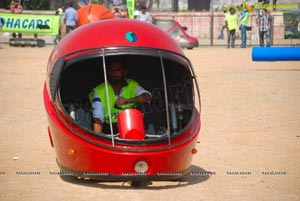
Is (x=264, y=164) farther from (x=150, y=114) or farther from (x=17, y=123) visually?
(x=17, y=123)

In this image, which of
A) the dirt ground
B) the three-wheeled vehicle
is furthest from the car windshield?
the dirt ground

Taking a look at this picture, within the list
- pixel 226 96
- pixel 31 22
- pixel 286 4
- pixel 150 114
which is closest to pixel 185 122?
pixel 150 114

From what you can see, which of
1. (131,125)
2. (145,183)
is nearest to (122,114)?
(131,125)

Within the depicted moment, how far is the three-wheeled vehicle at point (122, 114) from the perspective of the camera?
6805 mm

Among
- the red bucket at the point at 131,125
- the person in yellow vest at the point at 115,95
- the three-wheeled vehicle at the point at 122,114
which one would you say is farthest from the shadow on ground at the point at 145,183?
the person in yellow vest at the point at 115,95

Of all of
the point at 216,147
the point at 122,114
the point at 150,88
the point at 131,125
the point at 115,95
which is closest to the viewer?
the point at 131,125

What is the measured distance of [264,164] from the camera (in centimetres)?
834

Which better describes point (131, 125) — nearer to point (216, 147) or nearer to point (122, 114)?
point (122, 114)

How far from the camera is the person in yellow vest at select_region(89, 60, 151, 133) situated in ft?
25.1

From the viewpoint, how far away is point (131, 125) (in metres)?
7.12

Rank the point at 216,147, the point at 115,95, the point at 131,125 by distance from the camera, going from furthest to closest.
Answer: the point at 216,147 → the point at 115,95 → the point at 131,125

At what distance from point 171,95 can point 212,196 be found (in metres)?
1.89

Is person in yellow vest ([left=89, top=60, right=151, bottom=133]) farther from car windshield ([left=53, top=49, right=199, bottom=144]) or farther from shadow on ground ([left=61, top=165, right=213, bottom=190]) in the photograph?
shadow on ground ([left=61, top=165, right=213, bottom=190])

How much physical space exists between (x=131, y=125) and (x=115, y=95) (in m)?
0.76
